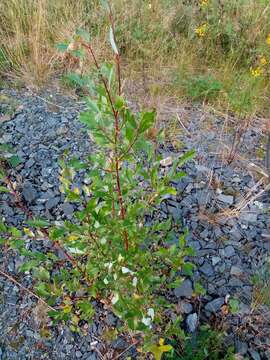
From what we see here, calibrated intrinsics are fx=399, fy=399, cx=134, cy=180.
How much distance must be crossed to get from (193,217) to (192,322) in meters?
0.67

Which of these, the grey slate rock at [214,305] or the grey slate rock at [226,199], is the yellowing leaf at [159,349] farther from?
the grey slate rock at [226,199]

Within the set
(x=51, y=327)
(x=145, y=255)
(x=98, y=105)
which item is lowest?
(x=51, y=327)

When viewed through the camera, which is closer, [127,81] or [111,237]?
[111,237]

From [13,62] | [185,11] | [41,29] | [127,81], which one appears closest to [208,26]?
[185,11]

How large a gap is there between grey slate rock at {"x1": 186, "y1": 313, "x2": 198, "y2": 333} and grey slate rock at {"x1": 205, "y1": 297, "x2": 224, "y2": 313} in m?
0.08

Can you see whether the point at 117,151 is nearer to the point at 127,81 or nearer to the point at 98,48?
the point at 127,81

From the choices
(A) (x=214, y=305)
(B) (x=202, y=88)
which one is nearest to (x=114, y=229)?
(A) (x=214, y=305)

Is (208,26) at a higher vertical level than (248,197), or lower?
higher

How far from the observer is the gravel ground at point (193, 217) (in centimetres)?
190

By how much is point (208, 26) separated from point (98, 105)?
113 inches

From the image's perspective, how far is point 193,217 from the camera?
241cm

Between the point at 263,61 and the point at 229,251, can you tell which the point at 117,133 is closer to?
the point at 229,251

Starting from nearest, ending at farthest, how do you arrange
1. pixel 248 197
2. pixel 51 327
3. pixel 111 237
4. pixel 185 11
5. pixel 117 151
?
pixel 117 151 → pixel 111 237 → pixel 51 327 → pixel 248 197 → pixel 185 11

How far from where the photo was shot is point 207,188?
2596 millimetres
